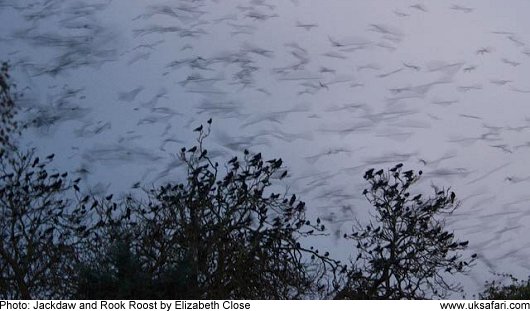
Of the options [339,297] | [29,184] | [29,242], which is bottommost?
[339,297]

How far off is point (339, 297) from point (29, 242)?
425 centimetres

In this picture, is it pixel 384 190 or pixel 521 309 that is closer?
pixel 521 309

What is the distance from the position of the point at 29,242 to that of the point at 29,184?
794 millimetres

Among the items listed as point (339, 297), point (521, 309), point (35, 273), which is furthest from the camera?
point (339, 297)

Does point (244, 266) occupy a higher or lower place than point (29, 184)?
lower

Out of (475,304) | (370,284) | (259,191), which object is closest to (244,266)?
(259,191)

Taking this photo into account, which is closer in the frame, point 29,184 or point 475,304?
point 475,304

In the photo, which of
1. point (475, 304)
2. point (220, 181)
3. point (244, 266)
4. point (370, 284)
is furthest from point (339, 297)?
point (475, 304)

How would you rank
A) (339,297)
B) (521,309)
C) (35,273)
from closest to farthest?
(521,309), (35,273), (339,297)

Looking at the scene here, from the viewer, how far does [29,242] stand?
11.4 meters

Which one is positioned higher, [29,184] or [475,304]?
[29,184]

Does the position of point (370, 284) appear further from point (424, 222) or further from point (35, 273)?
point (35, 273)

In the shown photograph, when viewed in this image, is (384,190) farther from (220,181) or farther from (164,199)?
(164,199)

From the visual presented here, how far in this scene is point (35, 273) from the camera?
37.4 feet
